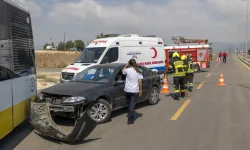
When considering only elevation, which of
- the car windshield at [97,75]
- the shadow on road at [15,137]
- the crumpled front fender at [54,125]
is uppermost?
the car windshield at [97,75]

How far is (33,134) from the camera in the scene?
5984 mm

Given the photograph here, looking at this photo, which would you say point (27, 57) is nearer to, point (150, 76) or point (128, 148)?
point (128, 148)

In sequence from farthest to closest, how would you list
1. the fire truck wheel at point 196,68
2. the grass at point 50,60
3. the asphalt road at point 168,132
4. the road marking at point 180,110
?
the grass at point 50,60 < the fire truck wheel at point 196,68 < the road marking at point 180,110 < the asphalt road at point 168,132

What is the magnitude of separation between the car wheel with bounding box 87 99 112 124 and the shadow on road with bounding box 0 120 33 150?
1489 millimetres

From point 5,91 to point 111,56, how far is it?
8.08m

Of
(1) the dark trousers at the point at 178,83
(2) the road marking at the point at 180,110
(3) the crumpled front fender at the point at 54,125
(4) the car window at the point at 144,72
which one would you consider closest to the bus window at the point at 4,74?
(3) the crumpled front fender at the point at 54,125

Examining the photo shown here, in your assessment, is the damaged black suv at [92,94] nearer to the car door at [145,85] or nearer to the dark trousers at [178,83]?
the car door at [145,85]

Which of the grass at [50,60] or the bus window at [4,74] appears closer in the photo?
the bus window at [4,74]

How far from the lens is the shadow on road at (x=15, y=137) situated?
17.1 ft

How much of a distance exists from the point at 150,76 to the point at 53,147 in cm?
465

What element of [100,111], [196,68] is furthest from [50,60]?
[100,111]

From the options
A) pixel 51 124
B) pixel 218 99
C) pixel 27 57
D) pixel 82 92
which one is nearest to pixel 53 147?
pixel 51 124

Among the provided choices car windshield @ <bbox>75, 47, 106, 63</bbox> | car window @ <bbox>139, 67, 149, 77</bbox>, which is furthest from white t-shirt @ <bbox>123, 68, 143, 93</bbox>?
car windshield @ <bbox>75, 47, 106, 63</bbox>

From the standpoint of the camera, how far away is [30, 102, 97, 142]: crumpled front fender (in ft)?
17.1
